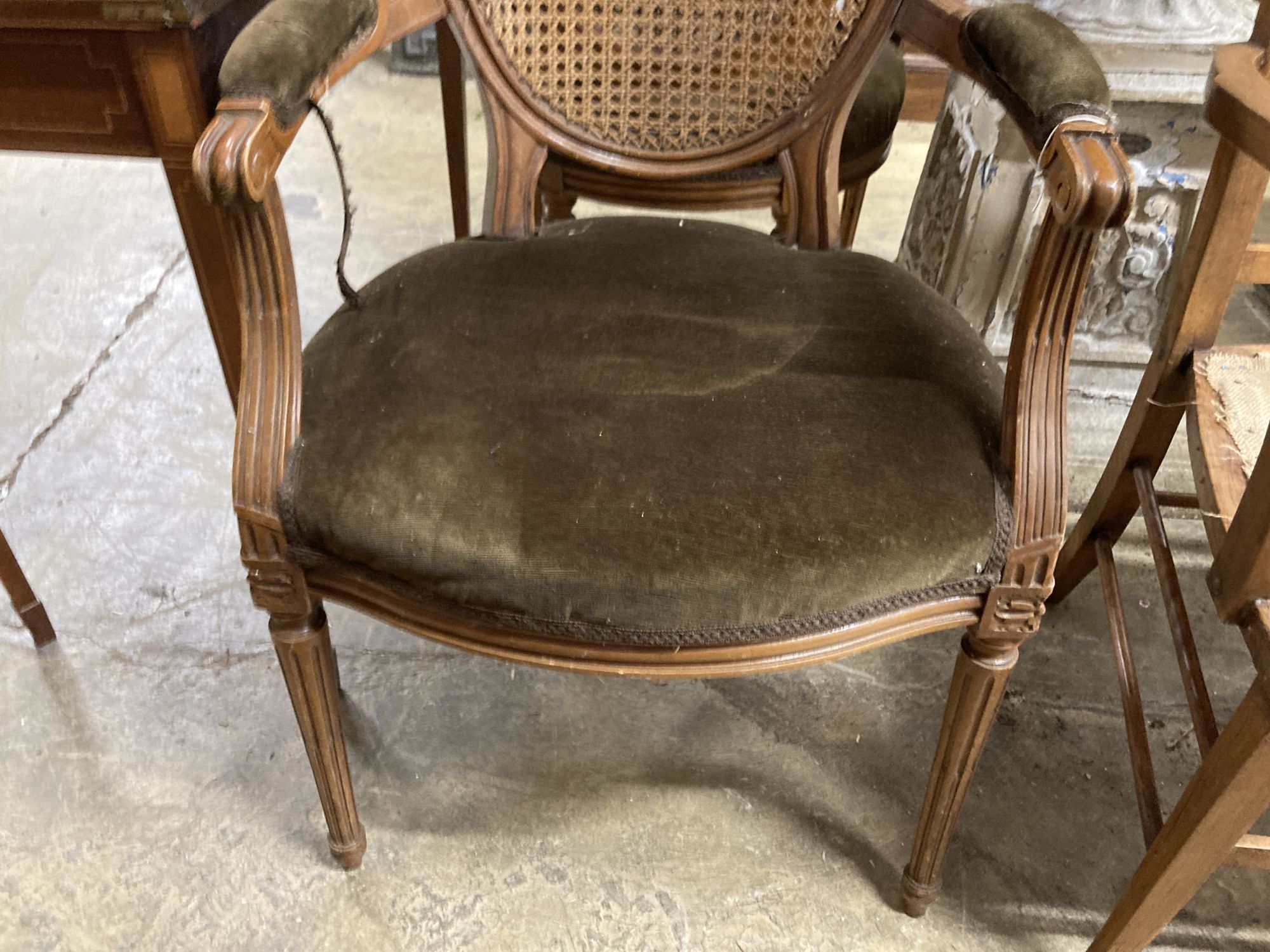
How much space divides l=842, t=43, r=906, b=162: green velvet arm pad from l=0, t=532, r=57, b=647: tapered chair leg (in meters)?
1.24

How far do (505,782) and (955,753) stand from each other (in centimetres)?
57

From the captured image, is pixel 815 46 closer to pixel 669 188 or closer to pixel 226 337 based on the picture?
pixel 669 188

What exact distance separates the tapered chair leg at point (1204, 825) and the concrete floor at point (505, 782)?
0.55ft

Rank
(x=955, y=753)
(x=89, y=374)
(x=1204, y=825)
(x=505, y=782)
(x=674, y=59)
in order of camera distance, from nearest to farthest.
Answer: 1. (x=1204, y=825)
2. (x=955, y=753)
3. (x=674, y=59)
4. (x=505, y=782)
5. (x=89, y=374)

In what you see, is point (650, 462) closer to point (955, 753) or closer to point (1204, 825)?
point (955, 753)

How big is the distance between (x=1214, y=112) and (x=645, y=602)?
616 mm

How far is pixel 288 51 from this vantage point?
768 millimetres

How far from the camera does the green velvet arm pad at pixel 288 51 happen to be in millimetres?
739

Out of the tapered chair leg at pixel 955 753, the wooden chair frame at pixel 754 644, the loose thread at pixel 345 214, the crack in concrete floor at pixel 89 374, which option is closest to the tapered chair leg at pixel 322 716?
the wooden chair frame at pixel 754 644

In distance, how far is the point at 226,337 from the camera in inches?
43.9

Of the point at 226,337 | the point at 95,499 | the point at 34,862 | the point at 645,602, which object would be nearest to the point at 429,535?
the point at 645,602

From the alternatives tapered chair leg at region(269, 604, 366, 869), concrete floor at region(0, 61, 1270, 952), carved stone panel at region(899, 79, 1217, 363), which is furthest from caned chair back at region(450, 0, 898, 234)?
concrete floor at region(0, 61, 1270, 952)

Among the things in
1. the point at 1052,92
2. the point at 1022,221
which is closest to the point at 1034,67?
the point at 1052,92

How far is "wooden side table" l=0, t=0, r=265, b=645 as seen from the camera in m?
0.85
